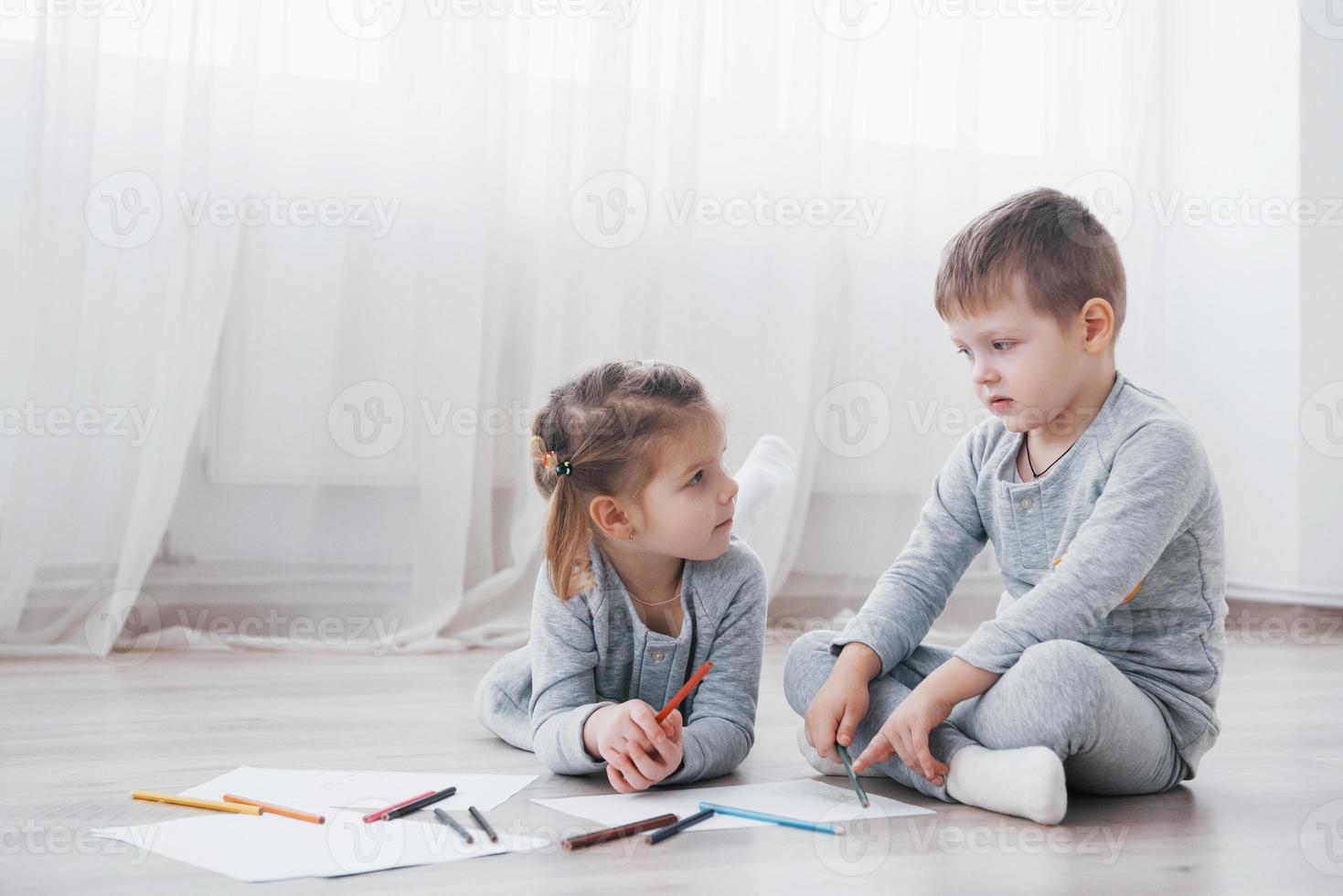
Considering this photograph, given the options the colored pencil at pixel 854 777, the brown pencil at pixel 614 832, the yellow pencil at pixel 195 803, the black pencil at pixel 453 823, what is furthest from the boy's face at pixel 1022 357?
the yellow pencil at pixel 195 803

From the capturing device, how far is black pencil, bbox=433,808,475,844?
87 centimetres

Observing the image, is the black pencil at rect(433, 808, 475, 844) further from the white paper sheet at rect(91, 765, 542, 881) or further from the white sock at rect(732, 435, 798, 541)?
the white sock at rect(732, 435, 798, 541)

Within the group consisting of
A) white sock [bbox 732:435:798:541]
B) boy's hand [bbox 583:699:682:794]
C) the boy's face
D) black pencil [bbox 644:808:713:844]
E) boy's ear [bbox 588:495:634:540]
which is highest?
the boy's face

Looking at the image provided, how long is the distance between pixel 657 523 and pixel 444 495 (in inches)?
36.9

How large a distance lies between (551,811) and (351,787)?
0.18 metres

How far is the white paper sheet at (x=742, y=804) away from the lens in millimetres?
941

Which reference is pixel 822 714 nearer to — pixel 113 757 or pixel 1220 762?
pixel 1220 762

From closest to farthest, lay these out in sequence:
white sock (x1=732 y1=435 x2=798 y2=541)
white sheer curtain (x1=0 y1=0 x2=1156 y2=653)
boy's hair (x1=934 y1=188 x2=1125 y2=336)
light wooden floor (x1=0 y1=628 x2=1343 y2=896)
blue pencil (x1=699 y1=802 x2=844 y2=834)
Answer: light wooden floor (x1=0 y1=628 x2=1343 y2=896), blue pencil (x1=699 y1=802 x2=844 y2=834), boy's hair (x1=934 y1=188 x2=1125 y2=336), white sock (x1=732 y1=435 x2=798 y2=541), white sheer curtain (x1=0 y1=0 x2=1156 y2=653)

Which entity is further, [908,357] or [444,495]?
[908,357]

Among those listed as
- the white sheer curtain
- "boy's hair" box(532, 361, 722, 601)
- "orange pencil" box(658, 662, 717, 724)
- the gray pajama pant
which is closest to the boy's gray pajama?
the gray pajama pant

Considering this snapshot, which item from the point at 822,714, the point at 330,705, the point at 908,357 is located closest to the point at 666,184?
the point at 908,357

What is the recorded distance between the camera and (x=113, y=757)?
1.15 meters

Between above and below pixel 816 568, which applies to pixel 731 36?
above

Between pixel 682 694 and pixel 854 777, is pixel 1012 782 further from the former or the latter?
pixel 682 694
